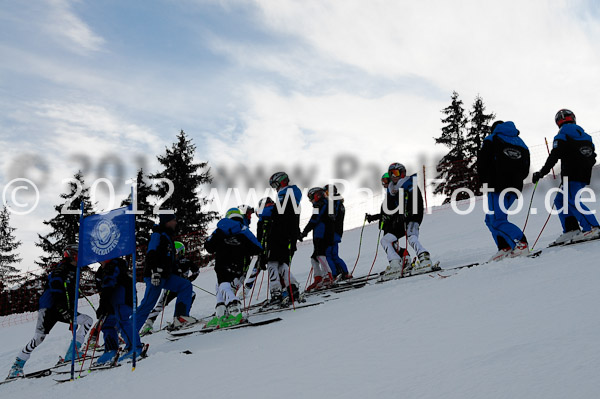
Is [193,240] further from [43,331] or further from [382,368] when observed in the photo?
[382,368]

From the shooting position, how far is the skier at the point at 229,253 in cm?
643

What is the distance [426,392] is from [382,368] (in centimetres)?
57

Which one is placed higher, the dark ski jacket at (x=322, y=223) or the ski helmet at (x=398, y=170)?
the ski helmet at (x=398, y=170)

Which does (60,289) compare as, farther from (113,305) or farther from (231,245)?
(231,245)

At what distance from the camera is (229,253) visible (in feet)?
22.2

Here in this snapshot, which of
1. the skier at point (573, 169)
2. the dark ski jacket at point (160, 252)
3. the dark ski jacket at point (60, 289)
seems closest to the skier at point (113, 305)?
the dark ski jacket at point (160, 252)

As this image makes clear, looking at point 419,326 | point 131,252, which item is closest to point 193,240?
point 131,252

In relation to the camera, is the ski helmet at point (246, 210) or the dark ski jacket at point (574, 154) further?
the ski helmet at point (246, 210)

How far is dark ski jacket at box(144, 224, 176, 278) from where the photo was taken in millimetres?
6469

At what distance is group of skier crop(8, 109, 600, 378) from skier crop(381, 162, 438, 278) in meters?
0.02

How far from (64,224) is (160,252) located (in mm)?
32254

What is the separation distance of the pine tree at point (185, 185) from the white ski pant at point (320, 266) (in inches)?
1005

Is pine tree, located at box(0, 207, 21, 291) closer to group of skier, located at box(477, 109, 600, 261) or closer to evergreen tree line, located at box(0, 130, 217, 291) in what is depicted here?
evergreen tree line, located at box(0, 130, 217, 291)

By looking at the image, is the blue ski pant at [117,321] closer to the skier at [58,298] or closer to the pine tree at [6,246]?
the skier at [58,298]
